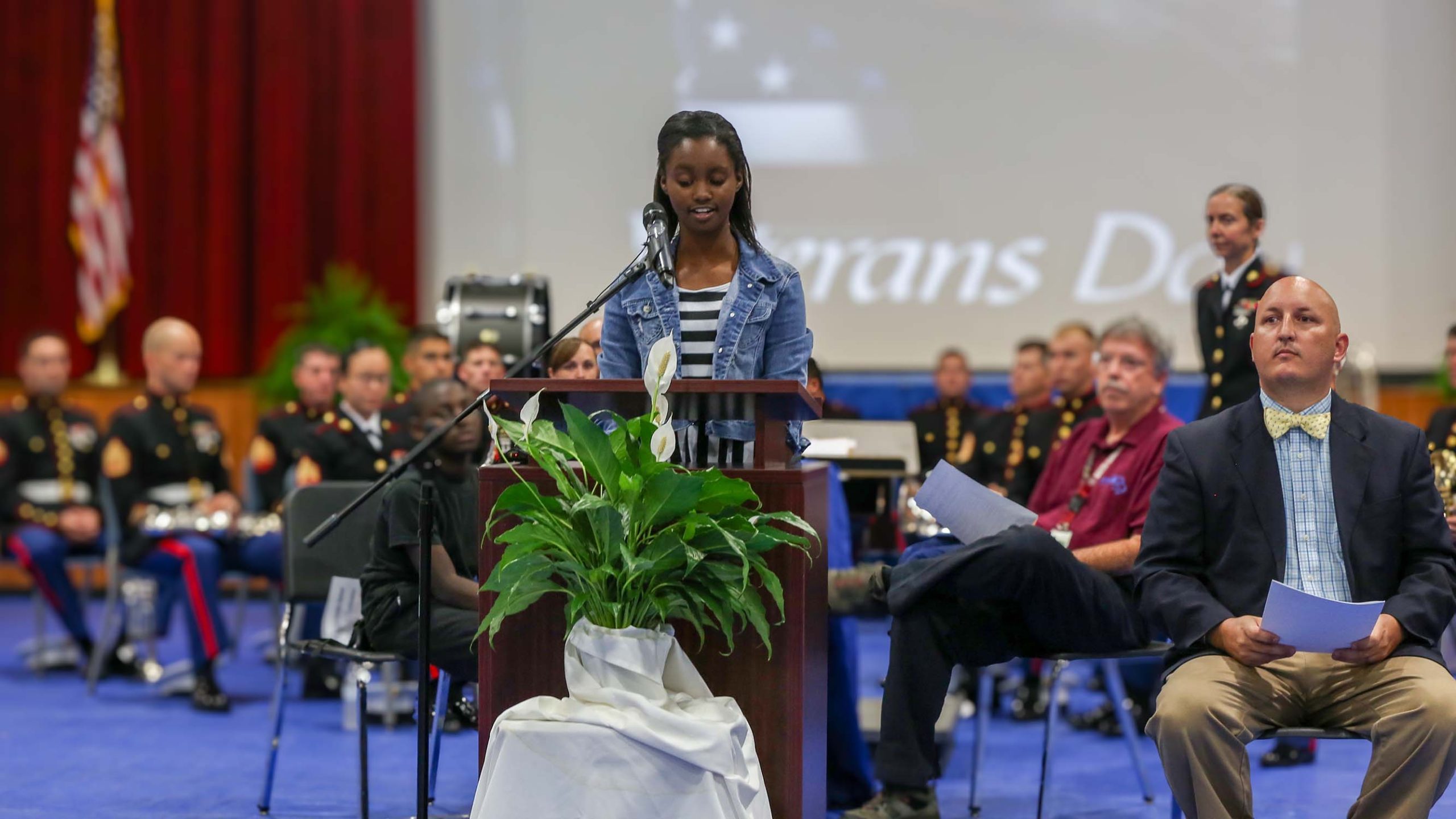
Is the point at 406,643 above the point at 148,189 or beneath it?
beneath

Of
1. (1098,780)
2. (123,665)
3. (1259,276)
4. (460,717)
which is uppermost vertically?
(1259,276)

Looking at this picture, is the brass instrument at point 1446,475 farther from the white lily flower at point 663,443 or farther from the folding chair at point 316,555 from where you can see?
the folding chair at point 316,555

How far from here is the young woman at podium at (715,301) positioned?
3.00 metres

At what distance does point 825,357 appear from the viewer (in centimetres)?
889

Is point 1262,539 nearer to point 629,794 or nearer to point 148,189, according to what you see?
point 629,794

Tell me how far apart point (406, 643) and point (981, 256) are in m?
5.80

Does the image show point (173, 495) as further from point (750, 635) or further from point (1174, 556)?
point (1174, 556)

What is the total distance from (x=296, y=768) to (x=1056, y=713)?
7.28 ft

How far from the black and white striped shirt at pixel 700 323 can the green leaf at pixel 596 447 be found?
0.52 meters

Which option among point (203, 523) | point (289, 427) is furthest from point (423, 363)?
point (203, 523)

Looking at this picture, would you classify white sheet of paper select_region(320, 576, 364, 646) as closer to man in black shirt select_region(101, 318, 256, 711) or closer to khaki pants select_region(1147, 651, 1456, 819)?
man in black shirt select_region(101, 318, 256, 711)

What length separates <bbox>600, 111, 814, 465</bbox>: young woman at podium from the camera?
300 centimetres

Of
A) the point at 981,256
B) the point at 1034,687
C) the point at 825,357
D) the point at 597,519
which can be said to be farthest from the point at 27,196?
the point at 597,519

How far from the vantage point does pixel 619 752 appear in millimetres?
2537
